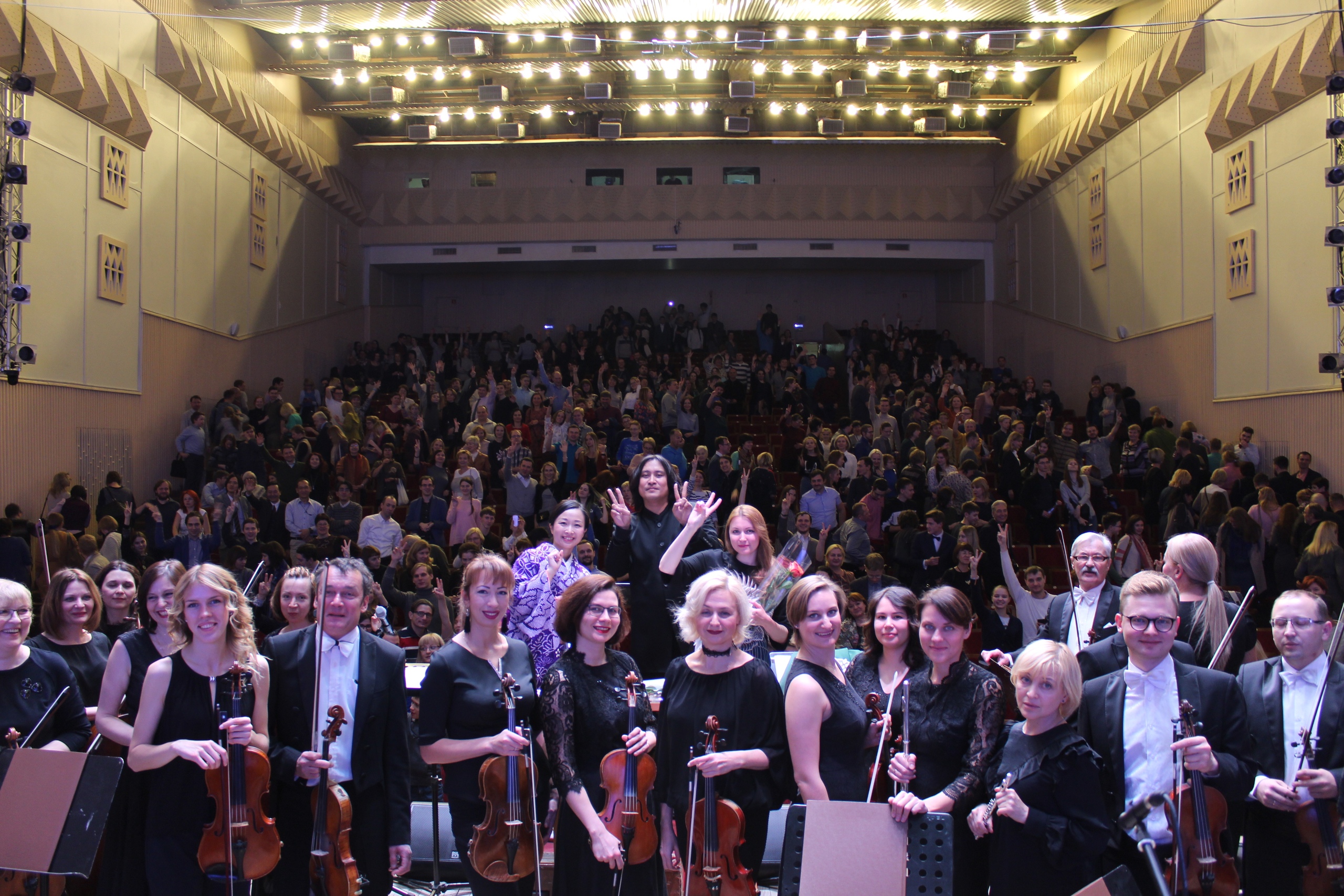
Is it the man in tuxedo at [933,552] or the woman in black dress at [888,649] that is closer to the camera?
the woman in black dress at [888,649]

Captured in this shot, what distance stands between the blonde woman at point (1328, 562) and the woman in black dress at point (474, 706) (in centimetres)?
628

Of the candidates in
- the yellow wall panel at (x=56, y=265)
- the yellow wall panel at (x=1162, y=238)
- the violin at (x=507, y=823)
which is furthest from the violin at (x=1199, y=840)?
the yellow wall panel at (x=1162, y=238)

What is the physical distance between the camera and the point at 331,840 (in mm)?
3062

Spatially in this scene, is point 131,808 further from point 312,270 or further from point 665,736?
point 312,270

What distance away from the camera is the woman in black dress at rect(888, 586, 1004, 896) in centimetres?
306

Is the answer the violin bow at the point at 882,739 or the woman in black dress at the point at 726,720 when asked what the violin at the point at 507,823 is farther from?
the violin bow at the point at 882,739

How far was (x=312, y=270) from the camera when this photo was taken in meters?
16.5

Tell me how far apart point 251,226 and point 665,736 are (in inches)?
507

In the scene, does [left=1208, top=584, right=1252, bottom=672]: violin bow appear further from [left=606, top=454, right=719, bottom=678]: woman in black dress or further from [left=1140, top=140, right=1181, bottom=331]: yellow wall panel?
[left=1140, top=140, right=1181, bottom=331]: yellow wall panel

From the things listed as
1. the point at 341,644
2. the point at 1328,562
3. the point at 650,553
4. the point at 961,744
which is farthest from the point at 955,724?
the point at 1328,562

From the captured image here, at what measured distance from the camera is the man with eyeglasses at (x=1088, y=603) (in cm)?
415

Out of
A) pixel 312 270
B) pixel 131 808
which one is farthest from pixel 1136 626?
pixel 312 270

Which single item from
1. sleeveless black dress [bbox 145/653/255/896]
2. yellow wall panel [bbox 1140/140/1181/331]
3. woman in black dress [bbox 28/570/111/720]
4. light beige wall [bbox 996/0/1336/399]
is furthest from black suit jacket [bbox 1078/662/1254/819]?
yellow wall panel [bbox 1140/140/1181/331]

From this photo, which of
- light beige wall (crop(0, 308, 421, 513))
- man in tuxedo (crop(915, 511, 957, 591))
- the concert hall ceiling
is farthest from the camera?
the concert hall ceiling
